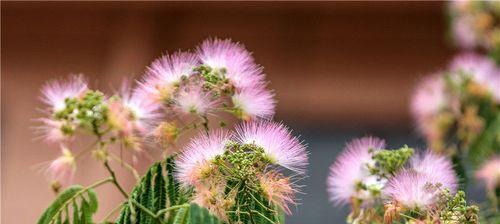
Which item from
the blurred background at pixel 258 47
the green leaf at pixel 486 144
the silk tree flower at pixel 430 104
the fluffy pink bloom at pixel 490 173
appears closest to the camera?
the fluffy pink bloom at pixel 490 173

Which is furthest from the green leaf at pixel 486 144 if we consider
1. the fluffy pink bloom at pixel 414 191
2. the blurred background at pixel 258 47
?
the blurred background at pixel 258 47

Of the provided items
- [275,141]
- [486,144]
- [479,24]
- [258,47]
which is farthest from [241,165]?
[258,47]

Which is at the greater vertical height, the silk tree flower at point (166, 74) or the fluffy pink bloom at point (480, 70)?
the fluffy pink bloom at point (480, 70)

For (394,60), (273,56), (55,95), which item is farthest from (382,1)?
(55,95)

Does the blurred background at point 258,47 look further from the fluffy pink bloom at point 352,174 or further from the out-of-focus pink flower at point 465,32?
the fluffy pink bloom at point 352,174

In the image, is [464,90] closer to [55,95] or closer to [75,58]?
[55,95]

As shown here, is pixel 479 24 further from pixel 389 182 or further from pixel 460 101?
pixel 389 182
